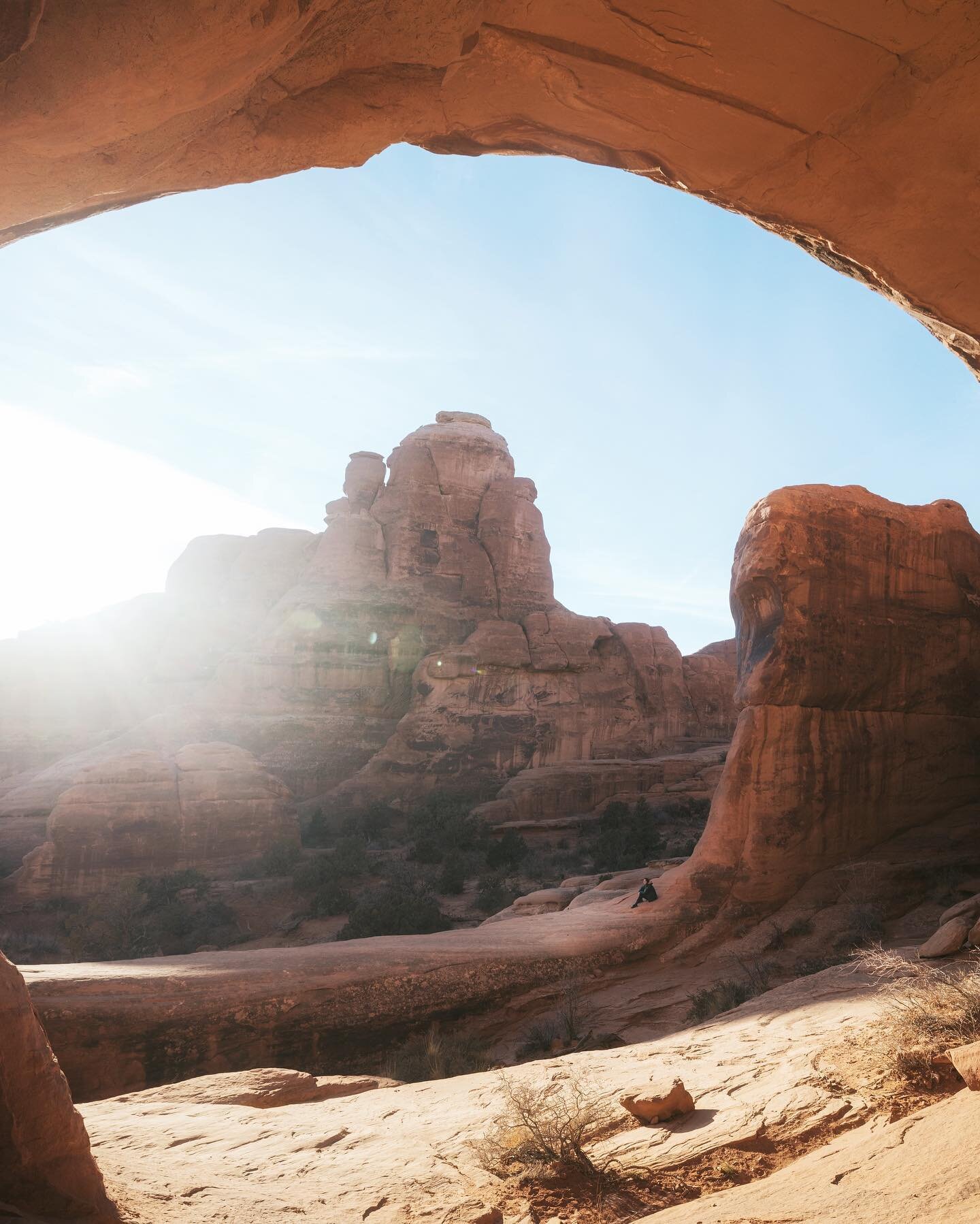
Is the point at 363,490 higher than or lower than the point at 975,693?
higher

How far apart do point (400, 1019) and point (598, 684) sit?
95.2 ft

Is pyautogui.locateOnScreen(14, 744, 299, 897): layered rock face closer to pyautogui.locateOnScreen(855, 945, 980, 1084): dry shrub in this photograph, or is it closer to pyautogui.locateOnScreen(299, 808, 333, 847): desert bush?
pyautogui.locateOnScreen(299, 808, 333, 847): desert bush

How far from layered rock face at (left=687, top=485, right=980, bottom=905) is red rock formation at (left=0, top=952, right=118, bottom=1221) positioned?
10.3 m

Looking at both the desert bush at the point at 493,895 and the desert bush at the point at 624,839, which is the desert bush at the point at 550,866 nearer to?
the desert bush at the point at 624,839

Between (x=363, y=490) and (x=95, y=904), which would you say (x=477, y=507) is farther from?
(x=95, y=904)

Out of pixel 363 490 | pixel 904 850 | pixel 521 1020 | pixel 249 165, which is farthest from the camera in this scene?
pixel 363 490

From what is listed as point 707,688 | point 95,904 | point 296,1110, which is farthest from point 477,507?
point 296,1110

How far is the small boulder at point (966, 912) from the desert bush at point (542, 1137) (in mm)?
4967

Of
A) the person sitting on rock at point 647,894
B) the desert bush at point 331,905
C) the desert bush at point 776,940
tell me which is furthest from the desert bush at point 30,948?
the desert bush at point 776,940

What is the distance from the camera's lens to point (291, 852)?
82.0ft

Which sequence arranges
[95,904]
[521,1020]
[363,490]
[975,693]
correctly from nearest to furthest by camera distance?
[521,1020]
[975,693]
[95,904]
[363,490]

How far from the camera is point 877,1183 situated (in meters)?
2.81

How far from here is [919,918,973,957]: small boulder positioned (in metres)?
6.95

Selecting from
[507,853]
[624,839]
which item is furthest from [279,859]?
[624,839]
